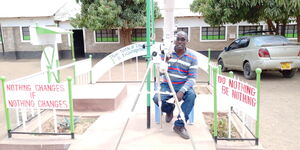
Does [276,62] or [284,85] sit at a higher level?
Answer: [276,62]

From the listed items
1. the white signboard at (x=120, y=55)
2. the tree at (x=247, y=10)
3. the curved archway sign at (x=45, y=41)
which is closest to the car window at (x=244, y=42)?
the tree at (x=247, y=10)

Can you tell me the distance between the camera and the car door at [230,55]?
376 inches

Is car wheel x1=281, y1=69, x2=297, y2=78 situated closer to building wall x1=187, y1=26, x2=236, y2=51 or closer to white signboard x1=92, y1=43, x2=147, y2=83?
white signboard x1=92, y1=43, x2=147, y2=83

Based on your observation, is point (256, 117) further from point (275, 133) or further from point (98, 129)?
point (98, 129)

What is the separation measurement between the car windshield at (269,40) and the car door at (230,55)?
1074 mm

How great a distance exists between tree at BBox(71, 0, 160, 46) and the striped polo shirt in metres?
9.37

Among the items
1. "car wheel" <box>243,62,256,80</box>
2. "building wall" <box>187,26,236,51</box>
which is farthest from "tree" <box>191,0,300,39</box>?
"building wall" <box>187,26,236,51</box>

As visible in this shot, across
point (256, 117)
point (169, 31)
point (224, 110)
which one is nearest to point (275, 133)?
point (224, 110)

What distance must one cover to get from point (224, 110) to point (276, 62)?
159 inches

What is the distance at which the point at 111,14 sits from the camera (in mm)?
12383

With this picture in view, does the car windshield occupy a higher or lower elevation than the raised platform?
higher

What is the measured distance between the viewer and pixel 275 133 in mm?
4262

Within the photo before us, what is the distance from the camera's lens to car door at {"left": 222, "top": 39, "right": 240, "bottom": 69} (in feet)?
31.3

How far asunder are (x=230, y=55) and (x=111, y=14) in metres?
5.97
